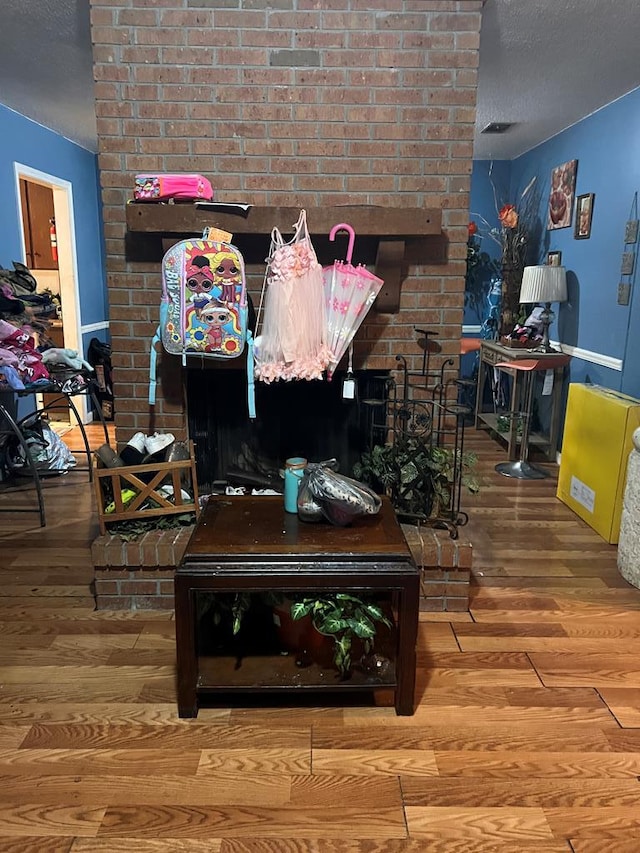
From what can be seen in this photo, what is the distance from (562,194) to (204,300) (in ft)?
10.6

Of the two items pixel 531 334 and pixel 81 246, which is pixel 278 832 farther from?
pixel 81 246

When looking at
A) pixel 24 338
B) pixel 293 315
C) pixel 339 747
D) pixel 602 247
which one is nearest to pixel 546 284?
pixel 602 247

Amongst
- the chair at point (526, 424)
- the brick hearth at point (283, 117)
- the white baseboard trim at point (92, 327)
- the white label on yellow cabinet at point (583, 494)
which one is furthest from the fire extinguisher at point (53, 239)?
the white label on yellow cabinet at point (583, 494)

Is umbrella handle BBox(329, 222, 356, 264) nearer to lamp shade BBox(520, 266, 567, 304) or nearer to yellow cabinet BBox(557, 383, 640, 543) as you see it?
yellow cabinet BBox(557, 383, 640, 543)

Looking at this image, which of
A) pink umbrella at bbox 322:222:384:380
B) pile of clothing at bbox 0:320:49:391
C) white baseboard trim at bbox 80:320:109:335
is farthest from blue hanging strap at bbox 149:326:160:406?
white baseboard trim at bbox 80:320:109:335

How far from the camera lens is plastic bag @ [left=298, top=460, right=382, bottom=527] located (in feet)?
6.08

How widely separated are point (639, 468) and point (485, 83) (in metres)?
2.23

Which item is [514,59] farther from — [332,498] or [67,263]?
[67,263]

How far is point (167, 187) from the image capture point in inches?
89.5

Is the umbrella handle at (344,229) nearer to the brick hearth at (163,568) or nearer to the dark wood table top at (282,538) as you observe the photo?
the dark wood table top at (282,538)

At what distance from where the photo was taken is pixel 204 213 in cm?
231

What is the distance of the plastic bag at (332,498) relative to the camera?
6.08 ft

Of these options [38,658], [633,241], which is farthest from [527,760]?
[633,241]

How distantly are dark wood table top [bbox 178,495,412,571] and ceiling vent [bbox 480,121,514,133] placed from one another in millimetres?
3293
